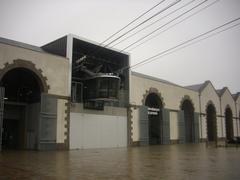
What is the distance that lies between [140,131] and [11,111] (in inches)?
493

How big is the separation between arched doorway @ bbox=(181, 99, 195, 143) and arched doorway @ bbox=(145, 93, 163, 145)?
18.4 ft

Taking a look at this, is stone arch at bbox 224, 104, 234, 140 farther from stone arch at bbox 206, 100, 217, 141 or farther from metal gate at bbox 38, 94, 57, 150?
metal gate at bbox 38, 94, 57, 150

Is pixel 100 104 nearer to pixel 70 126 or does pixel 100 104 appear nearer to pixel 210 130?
pixel 70 126

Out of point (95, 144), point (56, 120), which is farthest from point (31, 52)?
point (95, 144)

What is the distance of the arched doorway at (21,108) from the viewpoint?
2159 cm

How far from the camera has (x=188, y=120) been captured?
123ft

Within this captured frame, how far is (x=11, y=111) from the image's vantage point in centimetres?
2352

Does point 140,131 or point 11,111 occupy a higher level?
point 11,111

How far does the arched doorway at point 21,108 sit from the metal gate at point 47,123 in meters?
0.72

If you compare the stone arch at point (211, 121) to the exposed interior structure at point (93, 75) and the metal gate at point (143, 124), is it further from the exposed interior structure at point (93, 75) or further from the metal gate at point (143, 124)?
the exposed interior structure at point (93, 75)

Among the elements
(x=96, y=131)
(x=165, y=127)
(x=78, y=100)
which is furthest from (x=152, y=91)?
(x=78, y=100)

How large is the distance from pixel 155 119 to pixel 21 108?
15281 mm

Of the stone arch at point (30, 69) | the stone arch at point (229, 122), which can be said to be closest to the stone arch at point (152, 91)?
the stone arch at point (30, 69)

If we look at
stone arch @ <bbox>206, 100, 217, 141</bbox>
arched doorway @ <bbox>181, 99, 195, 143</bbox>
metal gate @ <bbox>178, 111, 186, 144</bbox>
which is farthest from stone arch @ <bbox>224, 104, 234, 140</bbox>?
metal gate @ <bbox>178, 111, 186, 144</bbox>
